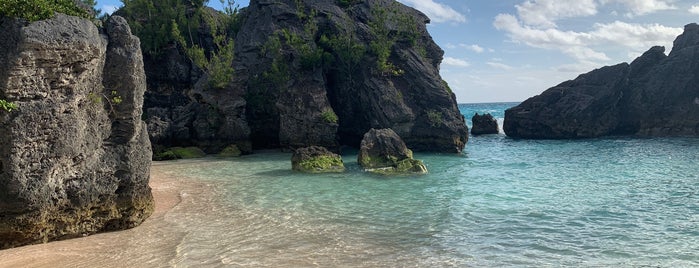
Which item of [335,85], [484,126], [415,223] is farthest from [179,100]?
[484,126]

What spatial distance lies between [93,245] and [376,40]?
3886 centimetres

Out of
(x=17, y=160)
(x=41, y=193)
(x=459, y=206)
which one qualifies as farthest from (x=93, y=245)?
(x=459, y=206)

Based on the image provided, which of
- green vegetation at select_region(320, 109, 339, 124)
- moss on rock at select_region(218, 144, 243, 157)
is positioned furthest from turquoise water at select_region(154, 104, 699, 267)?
green vegetation at select_region(320, 109, 339, 124)

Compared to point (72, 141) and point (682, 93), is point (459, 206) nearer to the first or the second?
point (72, 141)

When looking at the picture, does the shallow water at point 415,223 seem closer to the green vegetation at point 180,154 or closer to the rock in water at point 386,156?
the rock in water at point 386,156

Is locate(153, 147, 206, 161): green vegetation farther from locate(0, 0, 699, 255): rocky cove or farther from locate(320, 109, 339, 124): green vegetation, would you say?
locate(320, 109, 339, 124): green vegetation

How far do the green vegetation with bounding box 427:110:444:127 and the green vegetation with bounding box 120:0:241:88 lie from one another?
2201cm

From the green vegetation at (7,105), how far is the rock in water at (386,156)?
66.3 feet

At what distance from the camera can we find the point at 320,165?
29.0 metres

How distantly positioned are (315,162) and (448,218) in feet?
46.7

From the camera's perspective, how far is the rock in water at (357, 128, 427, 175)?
2867cm

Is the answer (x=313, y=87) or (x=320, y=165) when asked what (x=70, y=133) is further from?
(x=313, y=87)

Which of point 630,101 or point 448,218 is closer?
point 448,218

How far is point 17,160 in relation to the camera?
1187 centimetres
